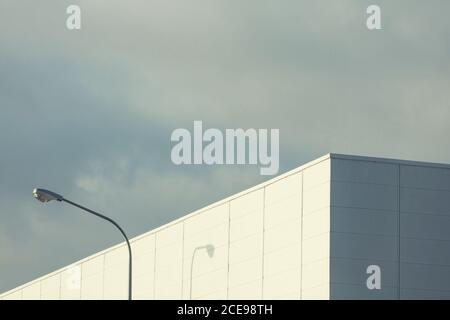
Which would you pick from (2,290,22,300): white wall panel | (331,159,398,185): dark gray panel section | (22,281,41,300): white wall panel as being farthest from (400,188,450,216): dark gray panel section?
(2,290,22,300): white wall panel

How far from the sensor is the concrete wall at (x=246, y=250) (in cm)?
5022

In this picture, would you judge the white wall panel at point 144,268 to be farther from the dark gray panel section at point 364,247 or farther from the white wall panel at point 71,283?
the dark gray panel section at point 364,247

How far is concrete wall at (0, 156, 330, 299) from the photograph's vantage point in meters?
50.2

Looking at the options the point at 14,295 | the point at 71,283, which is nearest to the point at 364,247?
the point at 71,283

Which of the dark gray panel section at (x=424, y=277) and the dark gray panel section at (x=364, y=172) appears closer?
the dark gray panel section at (x=364, y=172)

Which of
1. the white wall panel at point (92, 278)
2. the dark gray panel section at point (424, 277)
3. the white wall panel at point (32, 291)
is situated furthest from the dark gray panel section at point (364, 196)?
the white wall panel at point (32, 291)

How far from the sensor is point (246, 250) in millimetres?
55188

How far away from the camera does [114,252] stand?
227ft

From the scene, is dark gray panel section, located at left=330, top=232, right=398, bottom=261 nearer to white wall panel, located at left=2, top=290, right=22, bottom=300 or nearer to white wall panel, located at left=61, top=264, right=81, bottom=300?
white wall panel, located at left=61, top=264, right=81, bottom=300

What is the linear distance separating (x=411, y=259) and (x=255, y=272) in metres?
7.70

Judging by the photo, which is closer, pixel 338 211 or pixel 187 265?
pixel 338 211

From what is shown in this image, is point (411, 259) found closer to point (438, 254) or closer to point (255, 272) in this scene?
point (438, 254)

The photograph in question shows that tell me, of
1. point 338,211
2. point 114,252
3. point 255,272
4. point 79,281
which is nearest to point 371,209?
point 338,211

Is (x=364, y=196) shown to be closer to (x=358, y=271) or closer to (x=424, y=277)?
(x=358, y=271)
